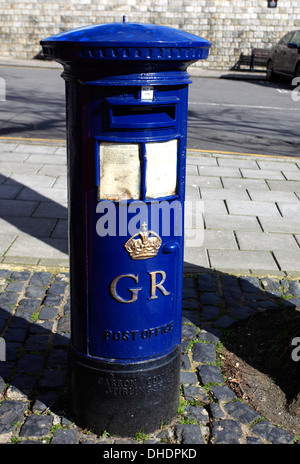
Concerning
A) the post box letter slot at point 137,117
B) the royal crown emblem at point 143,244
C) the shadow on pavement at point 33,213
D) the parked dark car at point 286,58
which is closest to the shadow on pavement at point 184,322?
the shadow on pavement at point 33,213

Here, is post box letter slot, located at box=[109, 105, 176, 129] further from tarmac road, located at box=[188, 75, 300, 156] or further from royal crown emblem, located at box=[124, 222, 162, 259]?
tarmac road, located at box=[188, 75, 300, 156]

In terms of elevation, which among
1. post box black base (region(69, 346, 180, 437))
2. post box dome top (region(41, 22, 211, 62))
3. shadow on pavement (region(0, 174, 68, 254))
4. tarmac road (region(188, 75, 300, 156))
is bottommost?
tarmac road (region(188, 75, 300, 156))

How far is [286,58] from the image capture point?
687 inches

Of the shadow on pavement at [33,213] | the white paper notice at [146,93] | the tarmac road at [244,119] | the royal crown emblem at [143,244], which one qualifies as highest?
the white paper notice at [146,93]

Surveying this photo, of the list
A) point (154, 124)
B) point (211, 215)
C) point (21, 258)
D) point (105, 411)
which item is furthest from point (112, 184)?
point (211, 215)

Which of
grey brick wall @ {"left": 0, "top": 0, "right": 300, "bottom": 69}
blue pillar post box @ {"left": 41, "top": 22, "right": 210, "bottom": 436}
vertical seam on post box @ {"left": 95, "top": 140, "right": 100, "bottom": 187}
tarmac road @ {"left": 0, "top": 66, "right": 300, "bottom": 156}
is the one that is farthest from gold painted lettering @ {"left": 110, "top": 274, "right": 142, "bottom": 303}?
grey brick wall @ {"left": 0, "top": 0, "right": 300, "bottom": 69}

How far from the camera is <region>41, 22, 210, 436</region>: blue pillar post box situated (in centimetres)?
250

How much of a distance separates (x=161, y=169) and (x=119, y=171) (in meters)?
0.21

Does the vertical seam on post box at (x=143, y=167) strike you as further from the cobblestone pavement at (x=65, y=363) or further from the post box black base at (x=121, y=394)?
the cobblestone pavement at (x=65, y=363)

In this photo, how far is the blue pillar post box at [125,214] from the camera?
2.50m

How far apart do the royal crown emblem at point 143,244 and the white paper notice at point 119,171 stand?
180 millimetres

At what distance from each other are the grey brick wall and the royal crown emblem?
2126 centimetres

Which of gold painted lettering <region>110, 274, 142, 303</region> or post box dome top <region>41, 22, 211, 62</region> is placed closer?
post box dome top <region>41, 22, 211, 62</region>
